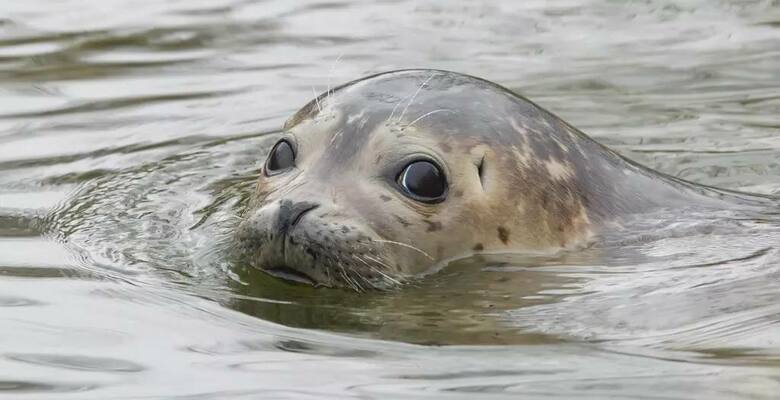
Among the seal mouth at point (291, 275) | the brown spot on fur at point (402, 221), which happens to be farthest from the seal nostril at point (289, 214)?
the brown spot on fur at point (402, 221)

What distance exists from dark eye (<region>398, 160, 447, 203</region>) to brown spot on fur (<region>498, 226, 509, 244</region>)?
24cm

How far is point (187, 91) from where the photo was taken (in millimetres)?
8312

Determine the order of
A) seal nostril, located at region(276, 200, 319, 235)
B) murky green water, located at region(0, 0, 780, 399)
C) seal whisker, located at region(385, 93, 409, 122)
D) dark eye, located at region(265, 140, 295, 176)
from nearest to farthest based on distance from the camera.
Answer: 1. murky green water, located at region(0, 0, 780, 399)
2. seal nostril, located at region(276, 200, 319, 235)
3. seal whisker, located at region(385, 93, 409, 122)
4. dark eye, located at region(265, 140, 295, 176)

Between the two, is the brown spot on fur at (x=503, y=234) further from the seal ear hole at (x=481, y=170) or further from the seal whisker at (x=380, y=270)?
the seal whisker at (x=380, y=270)

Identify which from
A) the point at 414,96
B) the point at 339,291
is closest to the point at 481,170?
the point at 414,96

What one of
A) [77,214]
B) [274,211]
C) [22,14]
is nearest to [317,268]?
[274,211]

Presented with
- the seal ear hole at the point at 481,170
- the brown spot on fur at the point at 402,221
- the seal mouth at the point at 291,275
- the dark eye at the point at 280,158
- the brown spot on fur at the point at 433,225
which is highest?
the seal ear hole at the point at 481,170

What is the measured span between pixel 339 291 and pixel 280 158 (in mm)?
645

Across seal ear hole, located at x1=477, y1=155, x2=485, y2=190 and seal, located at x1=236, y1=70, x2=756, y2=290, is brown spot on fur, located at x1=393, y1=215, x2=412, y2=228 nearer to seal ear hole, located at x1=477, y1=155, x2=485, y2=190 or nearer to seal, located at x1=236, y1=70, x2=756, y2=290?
seal, located at x1=236, y1=70, x2=756, y2=290

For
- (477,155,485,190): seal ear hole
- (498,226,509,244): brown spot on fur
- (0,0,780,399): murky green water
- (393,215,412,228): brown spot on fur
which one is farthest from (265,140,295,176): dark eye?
(498,226,509,244): brown spot on fur

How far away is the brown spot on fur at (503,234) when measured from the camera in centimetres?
539

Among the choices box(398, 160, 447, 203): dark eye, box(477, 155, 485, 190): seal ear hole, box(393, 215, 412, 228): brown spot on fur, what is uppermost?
box(477, 155, 485, 190): seal ear hole

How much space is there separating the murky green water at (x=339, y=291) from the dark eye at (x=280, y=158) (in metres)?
0.32

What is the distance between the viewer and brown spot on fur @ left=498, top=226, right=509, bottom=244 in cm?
539
